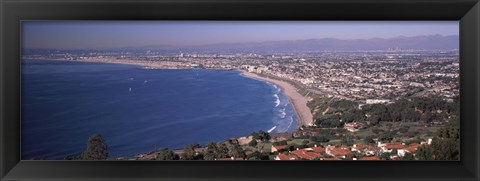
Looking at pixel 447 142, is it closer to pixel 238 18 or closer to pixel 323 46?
pixel 323 46

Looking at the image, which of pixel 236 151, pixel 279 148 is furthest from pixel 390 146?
pixel 236 151

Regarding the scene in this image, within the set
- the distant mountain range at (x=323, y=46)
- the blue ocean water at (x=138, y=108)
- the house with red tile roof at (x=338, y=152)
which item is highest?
the distant mountain range at (x=323, y=46)

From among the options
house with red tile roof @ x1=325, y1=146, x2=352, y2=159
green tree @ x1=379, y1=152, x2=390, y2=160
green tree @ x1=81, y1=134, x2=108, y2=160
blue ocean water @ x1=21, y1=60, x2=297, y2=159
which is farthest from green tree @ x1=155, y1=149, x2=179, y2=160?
green tree @ x1=379, y1=152, x2=390, y2=160

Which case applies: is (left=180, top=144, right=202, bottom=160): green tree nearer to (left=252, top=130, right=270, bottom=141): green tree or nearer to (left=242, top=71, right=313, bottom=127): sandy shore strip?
(left=252, top=130, right=270, bottom=141): green tree

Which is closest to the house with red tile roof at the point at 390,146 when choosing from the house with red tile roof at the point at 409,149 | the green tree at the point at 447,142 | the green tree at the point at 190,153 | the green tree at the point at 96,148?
the house with red tile roof at the point at 409,149

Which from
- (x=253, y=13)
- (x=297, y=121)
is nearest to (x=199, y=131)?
(x=297, y=121)

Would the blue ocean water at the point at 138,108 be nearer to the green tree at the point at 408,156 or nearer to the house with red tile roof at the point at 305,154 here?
the house with red tile roof at the point at 305,154

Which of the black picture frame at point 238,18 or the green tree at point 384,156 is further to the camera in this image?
the green tree at point 384,156
